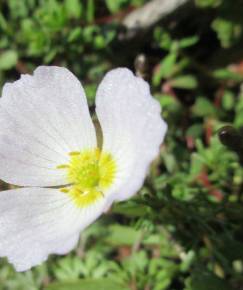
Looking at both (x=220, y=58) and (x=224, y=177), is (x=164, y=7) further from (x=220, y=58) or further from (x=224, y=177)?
(x=224, y=177)

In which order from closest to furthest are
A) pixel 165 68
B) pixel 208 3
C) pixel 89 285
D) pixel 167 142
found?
A: pixel 89 285
pixel 208 3
pixel 165 68
pixel 167 142

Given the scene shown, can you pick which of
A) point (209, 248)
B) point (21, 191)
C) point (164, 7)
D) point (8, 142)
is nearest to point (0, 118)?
point (8, 142)

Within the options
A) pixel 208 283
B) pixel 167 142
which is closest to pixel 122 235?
pixel 167 142

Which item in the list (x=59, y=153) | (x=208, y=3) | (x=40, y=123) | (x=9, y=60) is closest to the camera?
(x=40, y=123)

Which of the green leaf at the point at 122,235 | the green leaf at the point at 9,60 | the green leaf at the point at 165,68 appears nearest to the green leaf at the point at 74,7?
the green leaf at the point at 9,60

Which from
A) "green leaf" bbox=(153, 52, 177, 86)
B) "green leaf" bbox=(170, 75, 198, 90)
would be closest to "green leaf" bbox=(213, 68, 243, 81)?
"green leaf" bbox=(170, 75, 198, 90)

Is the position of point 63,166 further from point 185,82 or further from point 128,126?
point 185,82
